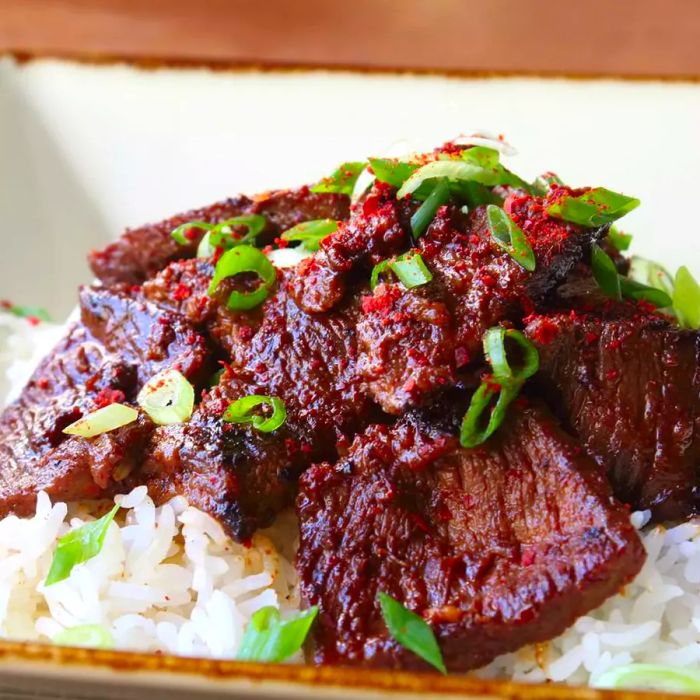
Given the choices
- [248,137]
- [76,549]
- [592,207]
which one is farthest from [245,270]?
[248,137]

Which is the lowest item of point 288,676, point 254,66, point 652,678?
point 652,678

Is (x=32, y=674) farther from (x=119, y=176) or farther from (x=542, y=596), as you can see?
(x=119, y=176)

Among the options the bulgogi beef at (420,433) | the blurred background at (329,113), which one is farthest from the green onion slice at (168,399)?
the blurred background at (329,113)

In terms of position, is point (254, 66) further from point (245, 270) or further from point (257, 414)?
point (257, 414)

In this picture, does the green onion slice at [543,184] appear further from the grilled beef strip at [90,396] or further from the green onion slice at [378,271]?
the grilled beef strip at [90,396]

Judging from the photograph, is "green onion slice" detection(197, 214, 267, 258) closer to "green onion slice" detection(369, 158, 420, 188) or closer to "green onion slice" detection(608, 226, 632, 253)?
"green onion slice" detection(369, 158, 420, 188)

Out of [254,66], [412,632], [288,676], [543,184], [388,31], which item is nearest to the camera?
[288,676]
